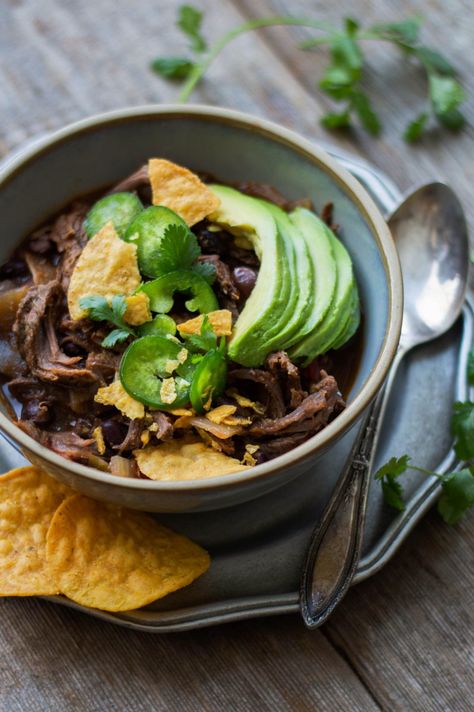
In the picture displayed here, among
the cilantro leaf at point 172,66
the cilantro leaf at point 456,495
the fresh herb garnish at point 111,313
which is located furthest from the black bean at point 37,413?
the cilantro leaf at point 172,66

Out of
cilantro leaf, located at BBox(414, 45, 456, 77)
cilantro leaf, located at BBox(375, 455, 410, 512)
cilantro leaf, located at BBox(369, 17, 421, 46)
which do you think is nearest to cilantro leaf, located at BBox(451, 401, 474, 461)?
cilantro leaf, located at BBox(375, 455, 410, 512)

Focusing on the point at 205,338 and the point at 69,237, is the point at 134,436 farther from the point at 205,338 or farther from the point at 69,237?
the point at 69,237

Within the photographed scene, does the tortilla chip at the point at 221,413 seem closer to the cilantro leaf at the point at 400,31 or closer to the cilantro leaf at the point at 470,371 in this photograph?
the cilantro leaf at the point at 470,371

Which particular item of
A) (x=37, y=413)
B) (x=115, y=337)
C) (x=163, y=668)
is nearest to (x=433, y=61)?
(x=115, y=337)

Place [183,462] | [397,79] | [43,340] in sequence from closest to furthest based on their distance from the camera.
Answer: [183,462], [43,340], [397,79]

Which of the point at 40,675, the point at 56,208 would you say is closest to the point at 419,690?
the point at 40,675

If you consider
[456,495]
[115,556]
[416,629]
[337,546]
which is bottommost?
[115,556]
